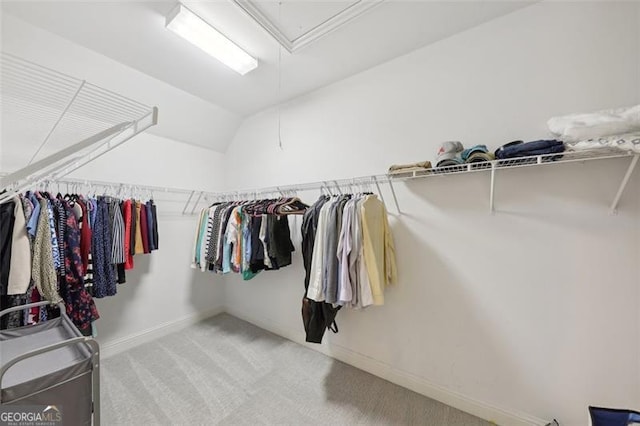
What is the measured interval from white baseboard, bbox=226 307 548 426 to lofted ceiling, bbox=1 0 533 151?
2649 mm

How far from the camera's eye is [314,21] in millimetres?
1659

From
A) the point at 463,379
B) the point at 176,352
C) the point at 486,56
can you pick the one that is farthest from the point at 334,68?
the point at 176,352

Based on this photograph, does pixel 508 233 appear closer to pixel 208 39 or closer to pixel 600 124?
pixel 600 124

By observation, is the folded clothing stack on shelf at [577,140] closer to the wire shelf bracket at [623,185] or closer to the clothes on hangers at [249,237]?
the wire shelf bracket at [623,185]

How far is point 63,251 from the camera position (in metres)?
1.70

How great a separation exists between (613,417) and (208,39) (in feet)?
10.7

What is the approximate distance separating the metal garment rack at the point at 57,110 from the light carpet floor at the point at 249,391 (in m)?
1.65

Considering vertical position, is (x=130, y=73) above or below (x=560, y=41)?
above

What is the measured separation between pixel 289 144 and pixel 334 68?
0.88 meters

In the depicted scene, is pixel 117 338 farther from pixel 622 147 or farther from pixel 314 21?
pixel 622 147

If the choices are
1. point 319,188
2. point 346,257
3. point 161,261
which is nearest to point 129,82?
point 161,261

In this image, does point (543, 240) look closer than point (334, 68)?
Yes

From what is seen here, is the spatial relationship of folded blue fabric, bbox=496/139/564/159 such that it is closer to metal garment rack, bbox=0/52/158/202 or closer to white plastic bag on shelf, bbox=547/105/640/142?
white plastic bag on shelf, bbox=547/105/640/142

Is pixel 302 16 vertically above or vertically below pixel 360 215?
above
